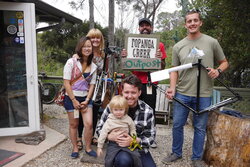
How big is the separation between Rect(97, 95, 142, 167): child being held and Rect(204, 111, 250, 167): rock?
4.26 ft

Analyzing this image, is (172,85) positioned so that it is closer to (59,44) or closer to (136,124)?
(136,124)

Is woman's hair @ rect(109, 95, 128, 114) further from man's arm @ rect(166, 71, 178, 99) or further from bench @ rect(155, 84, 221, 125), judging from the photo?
bench @ rect(155, 84, 221, 125)

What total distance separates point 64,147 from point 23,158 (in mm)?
611

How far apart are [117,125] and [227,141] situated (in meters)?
1.50

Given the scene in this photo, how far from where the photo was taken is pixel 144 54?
2.92 metres

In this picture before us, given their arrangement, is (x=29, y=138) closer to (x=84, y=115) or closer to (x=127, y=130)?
(x=84, y=115)

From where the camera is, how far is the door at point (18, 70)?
329cm

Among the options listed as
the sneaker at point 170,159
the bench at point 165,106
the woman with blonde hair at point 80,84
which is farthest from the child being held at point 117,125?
the bench at point 165,106

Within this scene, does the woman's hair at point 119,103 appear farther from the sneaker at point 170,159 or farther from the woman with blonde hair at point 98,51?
the sneaker at point 170,159

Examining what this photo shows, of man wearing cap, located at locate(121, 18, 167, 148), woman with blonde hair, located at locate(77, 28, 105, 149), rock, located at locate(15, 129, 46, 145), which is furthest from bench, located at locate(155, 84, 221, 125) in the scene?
rock, located at locate(15, 129, 46, 145)

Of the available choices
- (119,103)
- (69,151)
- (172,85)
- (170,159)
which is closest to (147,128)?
(119,103)

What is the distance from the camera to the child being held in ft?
6.02

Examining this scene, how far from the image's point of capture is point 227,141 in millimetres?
2541

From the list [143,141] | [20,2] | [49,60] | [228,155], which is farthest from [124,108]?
[49,60]
